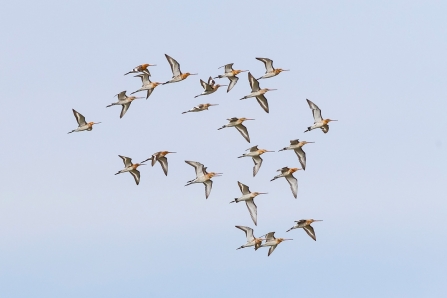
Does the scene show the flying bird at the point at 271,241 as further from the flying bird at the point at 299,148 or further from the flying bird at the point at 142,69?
the flying bird at the point at 142,69

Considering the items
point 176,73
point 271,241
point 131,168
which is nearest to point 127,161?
point 131,168

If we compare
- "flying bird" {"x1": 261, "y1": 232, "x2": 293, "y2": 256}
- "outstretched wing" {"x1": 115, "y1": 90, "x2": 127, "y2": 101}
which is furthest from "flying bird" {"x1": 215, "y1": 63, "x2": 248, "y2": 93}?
"flying bird" {"x1": 261, "y1": 232, "x2": 293, "y2": 256}

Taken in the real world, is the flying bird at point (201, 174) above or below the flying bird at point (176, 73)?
below

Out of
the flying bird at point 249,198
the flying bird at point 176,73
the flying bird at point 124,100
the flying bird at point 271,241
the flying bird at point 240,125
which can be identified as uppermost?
the flying bird at point 176,73

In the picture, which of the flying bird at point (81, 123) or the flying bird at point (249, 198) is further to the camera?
the flying bird at point (81, 123)

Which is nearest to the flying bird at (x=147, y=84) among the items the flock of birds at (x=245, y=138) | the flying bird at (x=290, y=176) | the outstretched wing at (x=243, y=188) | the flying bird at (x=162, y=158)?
the flock of birds at (x=245, y=138)

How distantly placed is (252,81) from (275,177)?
13.4ft

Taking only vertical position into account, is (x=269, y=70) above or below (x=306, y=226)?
above

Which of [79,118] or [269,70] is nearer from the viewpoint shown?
[79,118]

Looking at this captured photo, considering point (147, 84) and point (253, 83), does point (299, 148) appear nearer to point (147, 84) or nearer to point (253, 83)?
point (253, 83)

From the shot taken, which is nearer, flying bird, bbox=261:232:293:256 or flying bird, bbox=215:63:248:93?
flying bird, bbox=261:232:293:256

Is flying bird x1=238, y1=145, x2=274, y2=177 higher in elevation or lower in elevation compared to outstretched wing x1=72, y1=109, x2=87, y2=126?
lower

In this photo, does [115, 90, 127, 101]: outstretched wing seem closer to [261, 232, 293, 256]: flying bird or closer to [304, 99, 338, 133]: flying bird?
[304, 99, 338, 133]: flying bird

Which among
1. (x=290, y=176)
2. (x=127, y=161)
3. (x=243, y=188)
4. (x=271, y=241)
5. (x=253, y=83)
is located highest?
(x=253, y=83)
